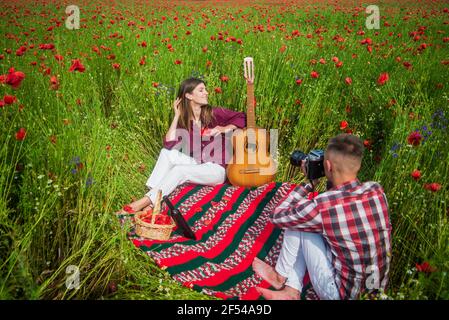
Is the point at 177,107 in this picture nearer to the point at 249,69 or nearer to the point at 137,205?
the point at 249,69

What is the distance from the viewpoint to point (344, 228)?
2154 millimetres

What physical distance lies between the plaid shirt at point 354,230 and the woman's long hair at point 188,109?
1.90 meters

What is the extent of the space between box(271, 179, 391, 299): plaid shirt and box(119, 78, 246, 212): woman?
1.62 metres

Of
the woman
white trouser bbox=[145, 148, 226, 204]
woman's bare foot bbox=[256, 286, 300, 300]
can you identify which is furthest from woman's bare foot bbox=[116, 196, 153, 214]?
woman's bare foot bbox=[256, 286, 300, 300]

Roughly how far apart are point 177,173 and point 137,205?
473mm

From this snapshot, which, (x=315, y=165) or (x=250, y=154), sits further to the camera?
(x=250, y=154)

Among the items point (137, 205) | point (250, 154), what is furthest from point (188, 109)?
point (137, 205)

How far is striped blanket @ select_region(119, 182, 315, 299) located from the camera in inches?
105

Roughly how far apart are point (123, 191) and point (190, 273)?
1088mm

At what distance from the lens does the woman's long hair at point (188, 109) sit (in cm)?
380

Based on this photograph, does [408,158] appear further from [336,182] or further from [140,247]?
[140,247]
